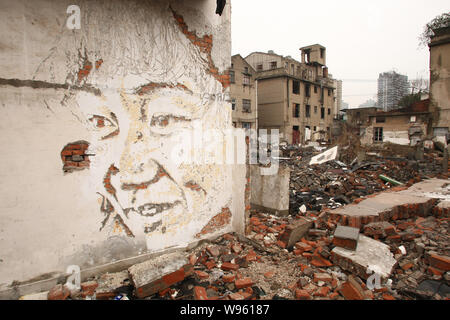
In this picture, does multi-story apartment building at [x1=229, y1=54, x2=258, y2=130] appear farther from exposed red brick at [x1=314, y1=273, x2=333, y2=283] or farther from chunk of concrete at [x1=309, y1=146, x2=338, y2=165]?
exposed red brick at [x1=314, y1=273, x2=333, y2=283]

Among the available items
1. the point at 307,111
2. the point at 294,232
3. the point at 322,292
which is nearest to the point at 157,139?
the point at 294,232

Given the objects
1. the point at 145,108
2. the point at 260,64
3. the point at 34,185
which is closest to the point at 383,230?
the point at 145,108

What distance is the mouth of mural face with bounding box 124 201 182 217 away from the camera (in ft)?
11.8

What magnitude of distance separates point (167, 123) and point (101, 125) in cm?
96

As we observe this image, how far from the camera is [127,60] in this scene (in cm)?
347

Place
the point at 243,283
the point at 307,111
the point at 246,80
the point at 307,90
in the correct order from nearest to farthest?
the point at 243,283 → the point at 246,80 → the point at 307,90 → the point at 307,111

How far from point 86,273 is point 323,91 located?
3543 centimetres

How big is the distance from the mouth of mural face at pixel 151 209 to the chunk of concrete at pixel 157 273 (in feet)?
2.33

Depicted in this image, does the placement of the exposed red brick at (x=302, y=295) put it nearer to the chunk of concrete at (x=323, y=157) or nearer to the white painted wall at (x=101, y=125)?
the white painted wall at (x=101, y=125)

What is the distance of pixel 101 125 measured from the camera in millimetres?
3316

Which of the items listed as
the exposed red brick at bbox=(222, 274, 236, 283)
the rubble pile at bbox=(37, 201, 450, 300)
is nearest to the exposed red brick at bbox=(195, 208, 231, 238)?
the rubble pile at bbox=(37, 201, 450, 300)

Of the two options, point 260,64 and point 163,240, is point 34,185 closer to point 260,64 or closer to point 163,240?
point 163,240

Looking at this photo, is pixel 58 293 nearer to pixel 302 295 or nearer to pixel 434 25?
pixel 302 295

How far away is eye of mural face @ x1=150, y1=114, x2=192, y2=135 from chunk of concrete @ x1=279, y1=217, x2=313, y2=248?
2.66m
